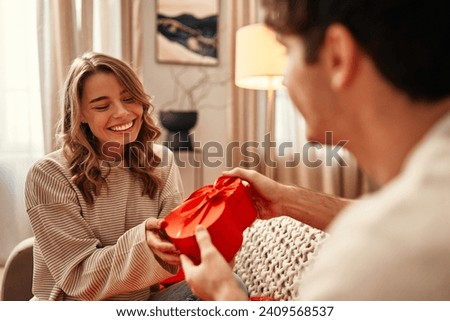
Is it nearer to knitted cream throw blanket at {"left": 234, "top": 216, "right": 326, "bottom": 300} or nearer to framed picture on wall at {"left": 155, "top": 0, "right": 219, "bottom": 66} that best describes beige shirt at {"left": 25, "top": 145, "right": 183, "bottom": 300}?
knitted cream throw blanket at {"left": 234, "top": 216, "right": 326, "bottom": 300}

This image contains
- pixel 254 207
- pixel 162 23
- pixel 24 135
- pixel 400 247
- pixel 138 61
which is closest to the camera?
pixel 400 247

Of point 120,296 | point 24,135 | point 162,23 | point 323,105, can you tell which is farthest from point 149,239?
point 162,23

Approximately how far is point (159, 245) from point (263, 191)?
233 millimetres

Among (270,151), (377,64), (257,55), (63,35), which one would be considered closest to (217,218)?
(377,64)

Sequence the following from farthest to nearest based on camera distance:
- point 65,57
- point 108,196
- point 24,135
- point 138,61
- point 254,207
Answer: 1. point 138,61
2. point 65,57
3. point 24,135
4. point 108,196
5. point 254,207

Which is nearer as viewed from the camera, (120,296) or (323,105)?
(323,105)

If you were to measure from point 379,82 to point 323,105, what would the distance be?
0.08 metres

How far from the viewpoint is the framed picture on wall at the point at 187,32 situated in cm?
266

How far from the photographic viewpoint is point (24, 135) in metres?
2.07

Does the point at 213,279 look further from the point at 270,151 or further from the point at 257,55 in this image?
the point at 270,151

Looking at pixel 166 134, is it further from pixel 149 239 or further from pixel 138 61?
pixel 149 239

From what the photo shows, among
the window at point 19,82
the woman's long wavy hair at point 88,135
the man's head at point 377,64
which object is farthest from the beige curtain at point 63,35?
the man's head at point 377,64

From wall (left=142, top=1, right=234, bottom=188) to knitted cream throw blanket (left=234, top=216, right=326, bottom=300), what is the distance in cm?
147

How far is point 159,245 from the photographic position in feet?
2.86
